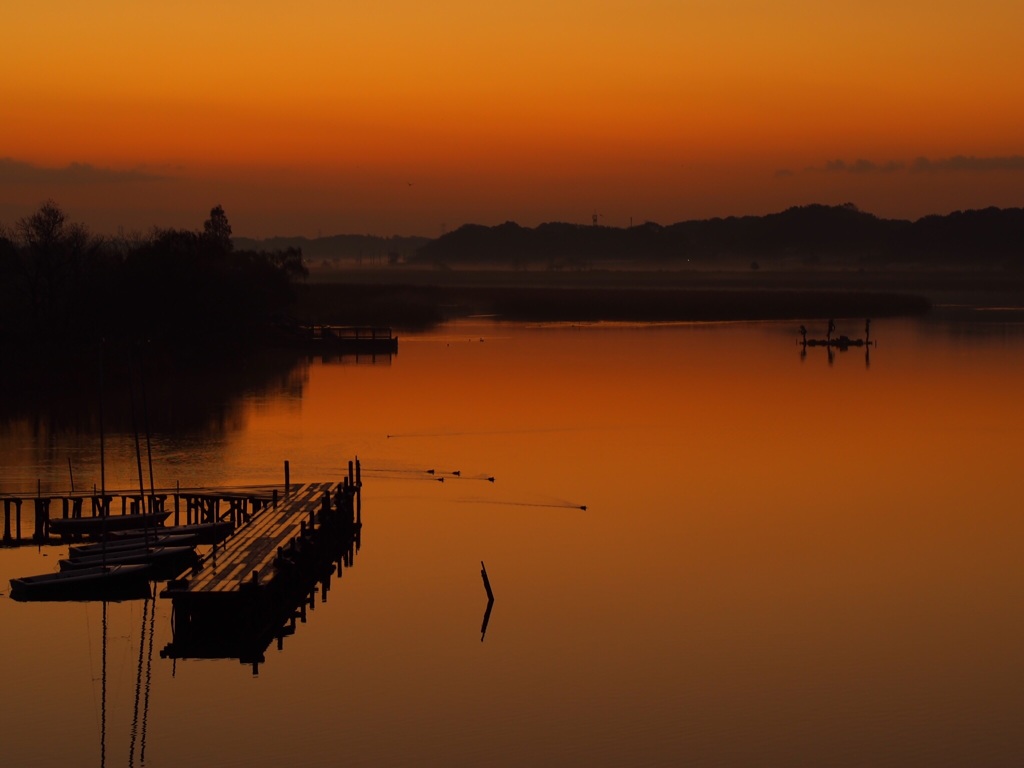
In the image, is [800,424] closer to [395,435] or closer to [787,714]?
[395,435]

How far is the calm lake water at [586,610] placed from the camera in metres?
23.4

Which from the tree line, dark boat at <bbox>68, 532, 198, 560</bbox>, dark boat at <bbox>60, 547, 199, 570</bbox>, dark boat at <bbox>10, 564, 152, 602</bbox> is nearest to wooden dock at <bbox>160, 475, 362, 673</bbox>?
dark boat at <bbox>60, 547, 199, 570</bbox>

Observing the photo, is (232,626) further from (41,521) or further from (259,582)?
(41,521)

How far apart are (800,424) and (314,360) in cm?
4219

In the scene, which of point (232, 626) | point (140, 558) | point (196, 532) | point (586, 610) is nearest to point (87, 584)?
point (140, 558)

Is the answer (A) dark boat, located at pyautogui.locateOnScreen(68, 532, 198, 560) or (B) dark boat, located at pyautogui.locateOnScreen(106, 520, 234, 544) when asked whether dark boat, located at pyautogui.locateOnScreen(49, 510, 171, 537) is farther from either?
(A) dark boat, located at pyautogui.locateOnScreen(68, 532, 198, 560)

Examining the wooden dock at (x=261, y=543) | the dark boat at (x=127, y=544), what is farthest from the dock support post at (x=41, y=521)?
the wooden dock at (x=261, y=543)

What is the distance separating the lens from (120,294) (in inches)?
3246

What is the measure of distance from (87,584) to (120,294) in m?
54.6

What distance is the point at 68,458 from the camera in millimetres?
48656

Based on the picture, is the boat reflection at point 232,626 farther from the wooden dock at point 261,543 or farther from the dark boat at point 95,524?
the dark boat at point 95,524

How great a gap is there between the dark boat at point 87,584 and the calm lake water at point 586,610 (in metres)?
0.38

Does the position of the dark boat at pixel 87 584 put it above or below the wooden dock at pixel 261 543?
below

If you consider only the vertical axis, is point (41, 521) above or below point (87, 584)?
above
